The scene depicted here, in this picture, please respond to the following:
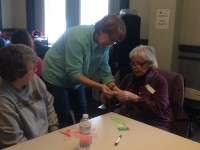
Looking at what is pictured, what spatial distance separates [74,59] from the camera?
1913 mm

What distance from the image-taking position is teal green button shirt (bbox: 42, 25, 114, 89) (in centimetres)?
192

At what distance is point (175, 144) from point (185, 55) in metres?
2.44

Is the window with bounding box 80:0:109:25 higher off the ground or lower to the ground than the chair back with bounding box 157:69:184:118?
higher

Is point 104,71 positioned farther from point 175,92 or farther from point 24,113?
point 24,113

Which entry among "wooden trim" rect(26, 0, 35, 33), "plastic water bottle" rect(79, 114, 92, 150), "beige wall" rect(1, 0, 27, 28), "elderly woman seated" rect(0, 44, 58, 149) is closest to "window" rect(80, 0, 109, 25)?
"wooden trim" rect(26, 0, 35, 33)

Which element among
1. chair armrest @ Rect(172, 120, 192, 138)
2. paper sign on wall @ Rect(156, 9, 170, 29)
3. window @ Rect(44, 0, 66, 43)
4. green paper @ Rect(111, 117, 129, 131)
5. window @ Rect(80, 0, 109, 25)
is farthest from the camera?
window @ Rect(44, 0, 66, 43)

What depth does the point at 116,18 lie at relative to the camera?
1.88 meters

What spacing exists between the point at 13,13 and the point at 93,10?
2.36 metres

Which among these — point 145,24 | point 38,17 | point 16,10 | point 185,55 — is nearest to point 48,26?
point 38,17

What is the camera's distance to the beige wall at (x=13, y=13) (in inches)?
233

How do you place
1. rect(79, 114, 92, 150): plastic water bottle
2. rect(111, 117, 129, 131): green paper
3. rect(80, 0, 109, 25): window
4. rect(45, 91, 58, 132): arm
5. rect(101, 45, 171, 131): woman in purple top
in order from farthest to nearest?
rect(80, 0, 109, 25): window
rect(101, 45, 171, 131): woman in purple top
rect(45, 91, 58, 132): arm
rect(111, 117, 129, 131): green paper
rect(79, 114, 92, 150): plastic water bottle

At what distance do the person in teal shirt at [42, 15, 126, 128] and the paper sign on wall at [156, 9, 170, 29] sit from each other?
143 centimetres

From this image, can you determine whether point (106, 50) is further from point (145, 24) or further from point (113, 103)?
point (145, 24)

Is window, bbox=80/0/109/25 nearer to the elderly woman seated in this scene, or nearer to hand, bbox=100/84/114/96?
hand, bbox=100/84/114/96
